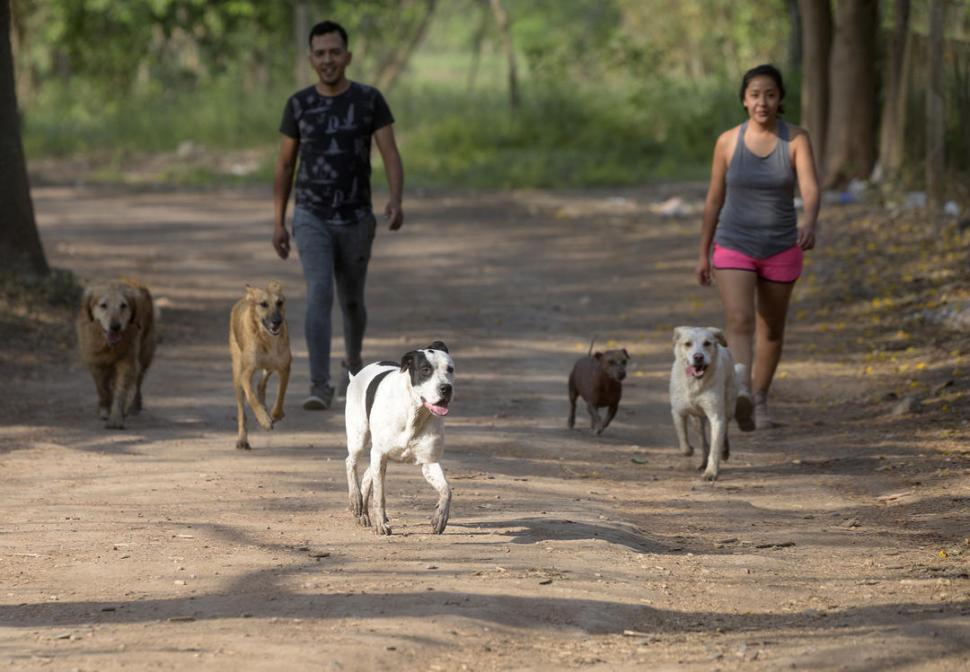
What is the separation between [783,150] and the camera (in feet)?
29.9

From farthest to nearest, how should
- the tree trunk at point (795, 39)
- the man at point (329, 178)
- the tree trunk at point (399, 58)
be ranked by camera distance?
the tree trunk at point (399, 58) → the tree trunk at point (795, 39) → the man at point (329, 178)

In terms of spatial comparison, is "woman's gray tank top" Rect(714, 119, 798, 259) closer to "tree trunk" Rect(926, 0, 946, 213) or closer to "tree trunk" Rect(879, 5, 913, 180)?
"tree trunk" Rect(926, 0, 946, 213)

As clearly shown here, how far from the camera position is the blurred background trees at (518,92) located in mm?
20781

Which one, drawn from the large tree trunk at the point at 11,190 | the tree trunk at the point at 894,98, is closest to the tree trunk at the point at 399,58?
the tree trunk at the point at 894,98

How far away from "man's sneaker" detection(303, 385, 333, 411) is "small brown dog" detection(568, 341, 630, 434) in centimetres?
153

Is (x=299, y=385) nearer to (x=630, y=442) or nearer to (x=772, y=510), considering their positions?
(x=630, y=442)

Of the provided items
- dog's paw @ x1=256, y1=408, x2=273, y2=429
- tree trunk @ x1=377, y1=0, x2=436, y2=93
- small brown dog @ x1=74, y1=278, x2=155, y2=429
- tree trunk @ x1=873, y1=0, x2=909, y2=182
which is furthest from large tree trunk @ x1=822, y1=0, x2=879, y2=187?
tree trunk @ x1=377, y1=0, x2=436, y2=93

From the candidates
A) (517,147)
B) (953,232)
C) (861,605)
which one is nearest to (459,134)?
(517,147)

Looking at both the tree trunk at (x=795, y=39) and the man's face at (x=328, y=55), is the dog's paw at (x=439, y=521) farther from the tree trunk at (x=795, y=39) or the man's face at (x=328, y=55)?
the tree trunk at (x=795, y=39)

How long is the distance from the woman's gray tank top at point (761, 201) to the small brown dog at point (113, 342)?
12.3 ft

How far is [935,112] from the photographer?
1702 centimetres

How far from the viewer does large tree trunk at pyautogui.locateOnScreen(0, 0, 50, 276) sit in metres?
14.0

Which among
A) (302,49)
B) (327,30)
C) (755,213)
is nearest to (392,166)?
(327,30)

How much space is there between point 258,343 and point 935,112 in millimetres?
10198
